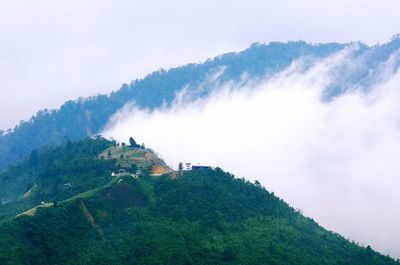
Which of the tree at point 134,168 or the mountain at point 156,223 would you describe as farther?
the tree at point 134,168

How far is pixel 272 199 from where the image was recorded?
142 m

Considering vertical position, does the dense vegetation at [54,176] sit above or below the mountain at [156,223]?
above

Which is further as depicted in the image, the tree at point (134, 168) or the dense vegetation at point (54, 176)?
the tree at point (134, 168)

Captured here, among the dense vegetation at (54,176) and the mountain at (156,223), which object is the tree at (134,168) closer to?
the mountain at (156,223)

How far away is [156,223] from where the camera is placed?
397 ft

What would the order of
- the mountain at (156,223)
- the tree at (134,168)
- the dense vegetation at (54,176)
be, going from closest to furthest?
the mountain at (156,223), the dense vegetation at (54,176), the tree at (134,168)

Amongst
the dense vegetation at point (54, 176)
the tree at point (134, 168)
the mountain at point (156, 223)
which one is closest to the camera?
the mountain at point (156, 223)

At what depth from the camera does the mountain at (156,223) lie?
111m

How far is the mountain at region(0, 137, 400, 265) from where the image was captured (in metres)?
111

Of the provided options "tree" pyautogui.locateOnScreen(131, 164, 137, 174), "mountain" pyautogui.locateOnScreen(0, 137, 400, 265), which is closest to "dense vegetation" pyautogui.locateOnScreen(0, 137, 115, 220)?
"mountain" pyautogui.locateOnScreen(0, 137, 400, 265)

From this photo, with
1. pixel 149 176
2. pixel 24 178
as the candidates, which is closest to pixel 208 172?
pixel 149 176

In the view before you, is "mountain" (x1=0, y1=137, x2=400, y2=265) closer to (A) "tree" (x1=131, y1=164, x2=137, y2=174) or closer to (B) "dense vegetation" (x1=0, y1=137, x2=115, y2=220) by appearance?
(A) "tree" (x1=131, y1=164, x2=137, y2=174)

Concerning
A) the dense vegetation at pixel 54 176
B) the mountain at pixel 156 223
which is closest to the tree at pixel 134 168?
the mountain at pixel 156 223

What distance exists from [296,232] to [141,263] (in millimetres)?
34862
